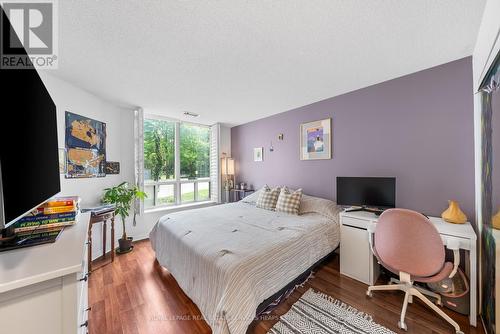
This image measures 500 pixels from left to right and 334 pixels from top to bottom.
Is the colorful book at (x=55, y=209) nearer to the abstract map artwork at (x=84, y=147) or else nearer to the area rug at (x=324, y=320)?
the abstract map artwork at (x=84, y=147)

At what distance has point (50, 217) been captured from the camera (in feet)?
4.21

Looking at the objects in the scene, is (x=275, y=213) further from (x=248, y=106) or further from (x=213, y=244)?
(x=248, y=106)

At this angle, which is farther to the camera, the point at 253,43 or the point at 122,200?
the point at 122,200

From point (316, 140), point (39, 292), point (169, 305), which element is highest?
point (316, 140)

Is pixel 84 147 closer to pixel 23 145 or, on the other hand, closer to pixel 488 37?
pixel 23 145

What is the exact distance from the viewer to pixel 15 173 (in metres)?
0.79

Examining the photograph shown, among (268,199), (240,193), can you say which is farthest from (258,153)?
(268,199)

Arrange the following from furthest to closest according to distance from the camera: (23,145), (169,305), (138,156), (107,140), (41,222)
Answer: (138,156) → (107,140) → (169,305) → (41,222) → (23,145)

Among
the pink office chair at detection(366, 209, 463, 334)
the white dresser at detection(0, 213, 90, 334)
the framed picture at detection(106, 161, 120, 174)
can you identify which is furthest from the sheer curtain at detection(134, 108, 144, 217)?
the pink office chair at detection(366, 209, 463, 334)

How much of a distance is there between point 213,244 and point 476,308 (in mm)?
2316

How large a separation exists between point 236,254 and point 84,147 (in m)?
2.74

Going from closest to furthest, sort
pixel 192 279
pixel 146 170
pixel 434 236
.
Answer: pixel 434 236 < pixel 192 279 < pixel 146 170

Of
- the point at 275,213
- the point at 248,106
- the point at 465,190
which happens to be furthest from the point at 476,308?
the point at 248,106

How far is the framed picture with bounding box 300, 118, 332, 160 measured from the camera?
301cm
